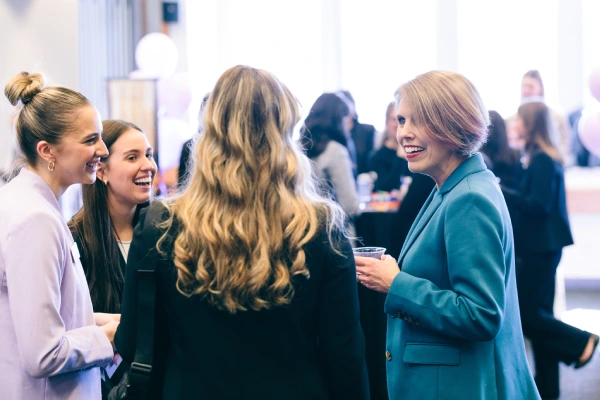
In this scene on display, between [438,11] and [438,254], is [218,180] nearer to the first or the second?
[438,254]

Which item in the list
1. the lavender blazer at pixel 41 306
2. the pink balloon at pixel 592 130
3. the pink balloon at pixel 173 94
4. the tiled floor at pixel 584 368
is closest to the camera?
the lavender blazer at pixel 41 306

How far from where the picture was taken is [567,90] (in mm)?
8305

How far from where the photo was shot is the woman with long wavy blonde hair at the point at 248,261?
1.36 metres

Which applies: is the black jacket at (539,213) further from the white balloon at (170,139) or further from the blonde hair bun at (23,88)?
the white balloon at (170,139)

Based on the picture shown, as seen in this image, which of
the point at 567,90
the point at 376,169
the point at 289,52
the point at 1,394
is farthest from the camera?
the point at 289,52

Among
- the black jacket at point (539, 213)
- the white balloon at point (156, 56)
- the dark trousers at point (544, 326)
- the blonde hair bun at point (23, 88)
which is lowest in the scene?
the dark trousers at point (544, 326)

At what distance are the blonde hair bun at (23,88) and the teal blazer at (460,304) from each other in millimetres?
1058

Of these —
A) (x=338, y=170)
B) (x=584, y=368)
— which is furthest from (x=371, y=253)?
(x=584, y=368)

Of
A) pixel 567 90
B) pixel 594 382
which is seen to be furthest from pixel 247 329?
pixel 567 90

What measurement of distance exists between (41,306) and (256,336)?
1.71ft

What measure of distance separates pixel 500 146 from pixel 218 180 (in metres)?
2.85

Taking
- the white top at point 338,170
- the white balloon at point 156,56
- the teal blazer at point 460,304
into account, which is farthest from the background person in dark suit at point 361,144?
the teal blazer at point 460,304

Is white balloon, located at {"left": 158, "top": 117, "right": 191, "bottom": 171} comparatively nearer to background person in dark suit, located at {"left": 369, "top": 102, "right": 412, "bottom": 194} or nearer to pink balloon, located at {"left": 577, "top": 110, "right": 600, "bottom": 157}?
background person in dark suit, located at {"left": 369, "top": 102, "right": 412, "bottom": 194}

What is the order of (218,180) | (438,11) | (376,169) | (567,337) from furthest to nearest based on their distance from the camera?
(438,11) → (376,169) → (567,337) → (218,180)
